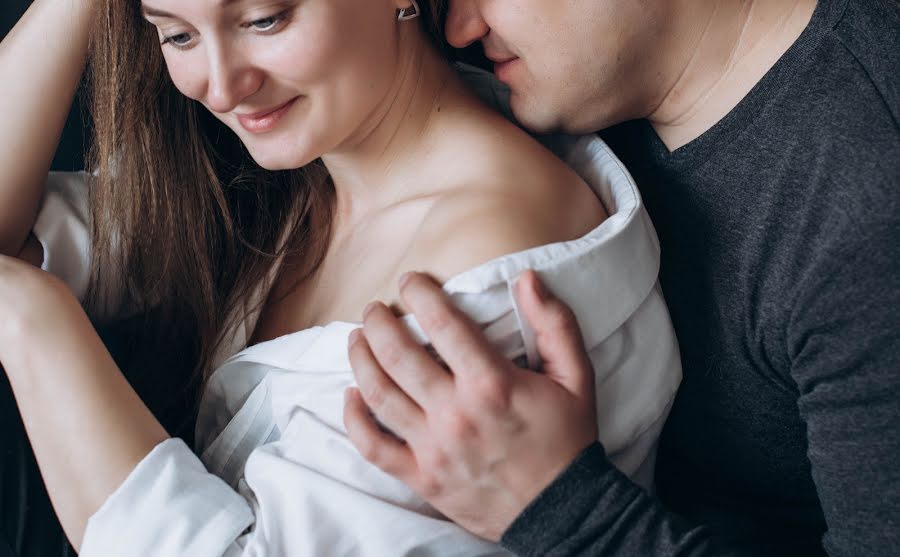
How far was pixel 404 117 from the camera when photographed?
1.21m

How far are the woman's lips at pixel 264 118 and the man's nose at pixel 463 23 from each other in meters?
0.23

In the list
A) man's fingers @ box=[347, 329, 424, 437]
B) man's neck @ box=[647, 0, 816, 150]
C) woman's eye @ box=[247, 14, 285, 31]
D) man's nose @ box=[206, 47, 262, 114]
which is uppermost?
woman's eye @ box=[247, 14, 285, 31]

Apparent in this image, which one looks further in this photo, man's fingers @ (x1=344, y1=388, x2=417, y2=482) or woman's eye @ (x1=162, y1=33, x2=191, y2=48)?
woman's eye @ (x1=162, y1=33, x2=191, y2=48)

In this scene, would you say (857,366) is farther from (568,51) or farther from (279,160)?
(279,160)

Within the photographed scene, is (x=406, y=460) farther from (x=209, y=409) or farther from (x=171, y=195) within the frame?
(x=171, y=195)

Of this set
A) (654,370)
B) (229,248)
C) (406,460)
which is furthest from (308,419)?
(229,248)

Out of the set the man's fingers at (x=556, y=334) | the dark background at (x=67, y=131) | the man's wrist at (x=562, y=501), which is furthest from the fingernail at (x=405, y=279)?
the dark background at (x=67, y=131)

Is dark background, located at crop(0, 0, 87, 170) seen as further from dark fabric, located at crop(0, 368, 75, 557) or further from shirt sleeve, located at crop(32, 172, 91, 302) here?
dark fabric, located at crop(0, 368, 75, 557)

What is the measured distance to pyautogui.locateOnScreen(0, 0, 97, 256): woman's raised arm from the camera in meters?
1.32

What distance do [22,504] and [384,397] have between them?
0.58 m

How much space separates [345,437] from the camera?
97cm

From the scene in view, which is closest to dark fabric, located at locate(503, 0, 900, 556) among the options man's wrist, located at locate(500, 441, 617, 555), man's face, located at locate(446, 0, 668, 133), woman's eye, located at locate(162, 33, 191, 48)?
man's wrist, located at locate(500, 441, 617, 555)

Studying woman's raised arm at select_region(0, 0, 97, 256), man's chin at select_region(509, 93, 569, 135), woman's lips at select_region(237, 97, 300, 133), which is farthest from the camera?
woman's raised arm at select_region(0, 0, 97, 256)

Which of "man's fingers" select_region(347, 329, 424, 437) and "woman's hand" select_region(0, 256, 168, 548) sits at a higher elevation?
"man's fingers" select_region(347, 329, 424, 437)
